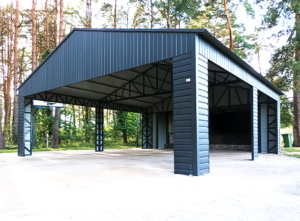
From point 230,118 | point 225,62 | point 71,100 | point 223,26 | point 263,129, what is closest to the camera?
point 225,62

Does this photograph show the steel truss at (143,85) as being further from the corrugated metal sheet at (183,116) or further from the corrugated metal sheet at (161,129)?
the corrugated metal sheet at (183,116)

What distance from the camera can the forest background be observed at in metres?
16.3

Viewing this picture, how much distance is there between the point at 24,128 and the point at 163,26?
12685 millimetres

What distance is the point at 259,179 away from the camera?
5281 mm

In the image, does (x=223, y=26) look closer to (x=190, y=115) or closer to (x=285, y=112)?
(x=285, y=112)

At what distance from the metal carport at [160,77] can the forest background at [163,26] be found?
477 centimetres

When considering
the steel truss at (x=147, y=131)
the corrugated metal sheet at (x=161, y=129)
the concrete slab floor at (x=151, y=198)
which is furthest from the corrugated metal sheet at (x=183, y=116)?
the steel truss at (x=147, y=131)

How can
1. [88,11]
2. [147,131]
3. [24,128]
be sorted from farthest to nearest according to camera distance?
[88,11] < [147,131] < [24,128]

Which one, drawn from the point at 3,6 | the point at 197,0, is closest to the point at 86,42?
the point at 197,0

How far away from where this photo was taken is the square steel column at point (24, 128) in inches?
458

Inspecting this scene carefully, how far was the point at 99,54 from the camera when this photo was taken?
8.52 metres

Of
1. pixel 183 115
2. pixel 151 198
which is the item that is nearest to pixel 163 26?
pixel 183 115

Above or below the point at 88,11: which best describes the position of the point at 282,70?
below

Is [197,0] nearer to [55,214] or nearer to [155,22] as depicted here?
[155,22]
